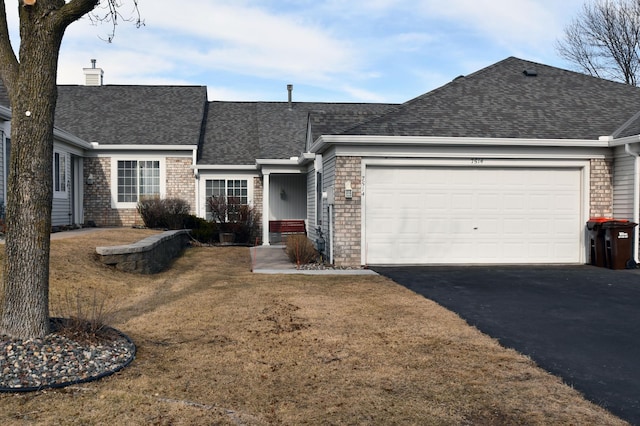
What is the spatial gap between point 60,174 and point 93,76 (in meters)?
9.56

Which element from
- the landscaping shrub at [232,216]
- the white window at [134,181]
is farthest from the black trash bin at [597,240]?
the white window at [134,181]

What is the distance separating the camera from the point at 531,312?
314 inches

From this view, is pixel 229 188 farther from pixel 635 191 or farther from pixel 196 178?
pixel 635 191

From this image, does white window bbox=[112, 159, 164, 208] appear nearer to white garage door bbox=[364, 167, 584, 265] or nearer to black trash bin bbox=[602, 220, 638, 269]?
white garage door bbox=[364, 167, 584, 265]

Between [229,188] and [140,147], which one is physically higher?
[140,147]

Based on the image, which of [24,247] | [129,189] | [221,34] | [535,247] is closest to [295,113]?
[129,189]

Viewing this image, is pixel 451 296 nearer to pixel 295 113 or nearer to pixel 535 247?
pixel 535 247

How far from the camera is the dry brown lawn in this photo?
4.24 metres

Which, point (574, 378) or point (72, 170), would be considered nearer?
point (574, 378)

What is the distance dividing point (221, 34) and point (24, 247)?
29.6ft

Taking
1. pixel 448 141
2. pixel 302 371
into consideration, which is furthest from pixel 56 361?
pixel 448 141

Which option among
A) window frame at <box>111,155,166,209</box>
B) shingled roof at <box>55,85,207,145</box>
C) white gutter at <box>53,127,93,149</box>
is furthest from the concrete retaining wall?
shingled roof at <box>55,85,207,145</box>

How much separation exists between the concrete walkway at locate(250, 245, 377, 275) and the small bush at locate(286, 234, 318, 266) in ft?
0.69

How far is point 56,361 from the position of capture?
16.8 ft
